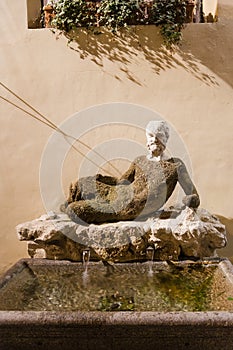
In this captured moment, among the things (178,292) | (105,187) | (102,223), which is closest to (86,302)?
(178,292)

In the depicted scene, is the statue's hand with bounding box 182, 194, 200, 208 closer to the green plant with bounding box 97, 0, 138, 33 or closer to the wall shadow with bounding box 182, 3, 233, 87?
the wall shadow with bounding box 182, 3, 233, 87

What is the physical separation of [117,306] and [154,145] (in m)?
1.41

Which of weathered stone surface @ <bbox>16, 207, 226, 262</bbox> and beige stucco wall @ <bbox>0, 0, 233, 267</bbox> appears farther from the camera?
beige stucco wall @ <bbox>0, 0, 233, 267</bbox>

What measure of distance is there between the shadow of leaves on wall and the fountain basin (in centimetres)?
200

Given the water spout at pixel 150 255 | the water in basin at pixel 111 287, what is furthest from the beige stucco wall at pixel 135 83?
the water in basin at pixel 111 287

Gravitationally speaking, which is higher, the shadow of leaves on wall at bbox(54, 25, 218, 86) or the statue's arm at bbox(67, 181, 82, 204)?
the shadow of leaves on wall at bbox(54, 25, 218, 86)

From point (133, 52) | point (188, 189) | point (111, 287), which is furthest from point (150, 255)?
point (133, 52)

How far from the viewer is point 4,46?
4.32 metres

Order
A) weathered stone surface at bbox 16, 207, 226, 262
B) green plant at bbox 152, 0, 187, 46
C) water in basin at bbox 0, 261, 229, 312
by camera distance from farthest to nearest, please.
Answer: green plant at bbox 152, 0, 187, 46, weathered stone surface at bbox 16, 207, 226, 262, water in basin at bbox 0, 261, 229, 312

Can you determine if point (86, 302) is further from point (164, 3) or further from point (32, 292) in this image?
point (164, 3)

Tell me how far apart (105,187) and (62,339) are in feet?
5.08

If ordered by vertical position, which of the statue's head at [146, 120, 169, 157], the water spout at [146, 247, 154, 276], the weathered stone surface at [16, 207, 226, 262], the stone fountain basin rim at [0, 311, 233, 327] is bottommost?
the water spout at [146, 247, 154, 276]

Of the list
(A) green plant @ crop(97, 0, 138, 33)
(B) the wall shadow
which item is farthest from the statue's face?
(A) green plant @ crop(97, 0, 138, 33)

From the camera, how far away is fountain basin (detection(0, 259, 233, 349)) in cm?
223
